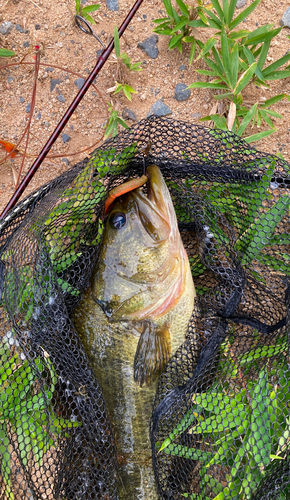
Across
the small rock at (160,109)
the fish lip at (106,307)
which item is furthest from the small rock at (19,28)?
the fish lip at (106,307)

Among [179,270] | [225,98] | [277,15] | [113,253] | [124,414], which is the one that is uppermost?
[277,15]

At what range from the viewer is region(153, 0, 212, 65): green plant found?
2934 millimetres

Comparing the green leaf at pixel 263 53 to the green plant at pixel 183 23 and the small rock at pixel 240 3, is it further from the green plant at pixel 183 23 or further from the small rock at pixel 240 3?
the small rock at pixel 240 3

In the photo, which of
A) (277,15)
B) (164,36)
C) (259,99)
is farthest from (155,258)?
(277,15)

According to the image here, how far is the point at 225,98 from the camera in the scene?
10.1 ft

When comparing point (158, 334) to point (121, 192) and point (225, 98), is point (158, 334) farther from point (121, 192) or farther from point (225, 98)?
point (225, 98)

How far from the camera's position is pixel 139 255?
7.71 feet

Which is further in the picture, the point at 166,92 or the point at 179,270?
the point at 166,92

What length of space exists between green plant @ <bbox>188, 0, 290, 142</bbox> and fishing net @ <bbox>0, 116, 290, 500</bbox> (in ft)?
1.93

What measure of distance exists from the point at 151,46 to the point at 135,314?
2519 mm

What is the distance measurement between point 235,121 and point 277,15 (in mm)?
1170

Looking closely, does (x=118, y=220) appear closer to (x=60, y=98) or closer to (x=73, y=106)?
(x=73, y=106)

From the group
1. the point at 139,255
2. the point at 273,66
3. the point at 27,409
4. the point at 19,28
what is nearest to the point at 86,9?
the point at 19,28

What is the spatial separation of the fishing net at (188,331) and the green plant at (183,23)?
1.12 meters
